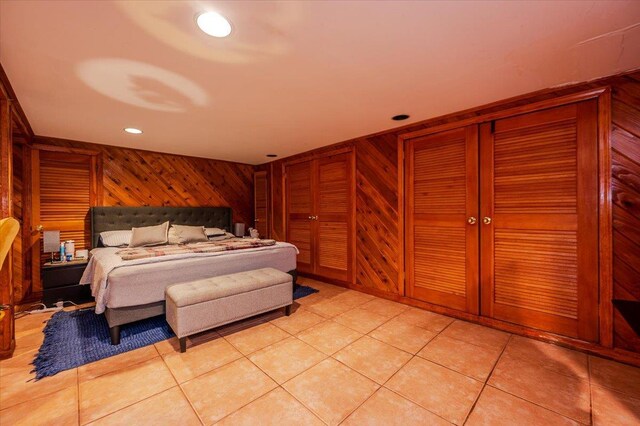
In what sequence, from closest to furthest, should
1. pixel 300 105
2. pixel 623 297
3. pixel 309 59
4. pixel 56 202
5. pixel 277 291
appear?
pixel 309 59 → pixel 623 297 → pixel 300 105 → pixel 277 291 → pixel 56 202

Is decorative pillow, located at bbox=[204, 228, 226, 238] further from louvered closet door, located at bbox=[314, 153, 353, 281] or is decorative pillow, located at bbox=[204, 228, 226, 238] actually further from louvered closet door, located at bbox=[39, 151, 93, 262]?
louvered closet door, located at bbox=[314, 153, 353, 281]

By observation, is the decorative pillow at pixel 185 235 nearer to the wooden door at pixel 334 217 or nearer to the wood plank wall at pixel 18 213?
the wood plank wall at pixel 18 213

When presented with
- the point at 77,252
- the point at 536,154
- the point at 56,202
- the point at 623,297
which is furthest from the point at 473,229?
the point at 56,202

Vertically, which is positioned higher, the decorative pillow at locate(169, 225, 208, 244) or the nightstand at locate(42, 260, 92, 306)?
the decorative pillow at locate(169, 225, 208, 244)

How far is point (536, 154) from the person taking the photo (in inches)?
90.2

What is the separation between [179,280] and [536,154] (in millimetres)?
3561

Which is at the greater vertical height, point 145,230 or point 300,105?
point 300,105

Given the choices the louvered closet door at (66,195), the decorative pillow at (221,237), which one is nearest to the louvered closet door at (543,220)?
the decorative pillow at (221,237)

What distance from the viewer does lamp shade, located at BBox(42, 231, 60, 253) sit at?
3.12 meters

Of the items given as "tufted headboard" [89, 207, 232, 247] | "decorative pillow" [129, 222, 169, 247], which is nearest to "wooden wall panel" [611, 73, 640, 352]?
"decorative pillow" [129, 222, 169, 247]

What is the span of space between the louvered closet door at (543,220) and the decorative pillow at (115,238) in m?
4.50

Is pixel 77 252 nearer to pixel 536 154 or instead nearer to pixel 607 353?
pixel 536 154

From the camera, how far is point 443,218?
2.86 meters

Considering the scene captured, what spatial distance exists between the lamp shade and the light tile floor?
1069mm
